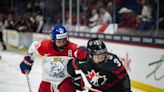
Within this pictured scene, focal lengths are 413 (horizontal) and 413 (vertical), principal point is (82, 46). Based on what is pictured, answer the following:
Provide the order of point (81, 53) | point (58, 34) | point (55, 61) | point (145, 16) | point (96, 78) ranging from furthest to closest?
point (145, 16)
point (55, 61)
point (58, 34)
point (81, 53)
point (96, 78)

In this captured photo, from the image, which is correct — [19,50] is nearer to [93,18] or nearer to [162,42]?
[93,18]

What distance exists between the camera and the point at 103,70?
2.88m

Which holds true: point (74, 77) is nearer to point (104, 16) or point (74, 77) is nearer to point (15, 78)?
point (15, 78)

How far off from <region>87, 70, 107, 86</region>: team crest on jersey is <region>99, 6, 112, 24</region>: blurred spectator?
17.7 feet

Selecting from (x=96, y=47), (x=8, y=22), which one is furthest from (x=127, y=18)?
(x=8, y=22)

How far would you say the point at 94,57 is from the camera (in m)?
2.86

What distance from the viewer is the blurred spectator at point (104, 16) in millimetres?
8406

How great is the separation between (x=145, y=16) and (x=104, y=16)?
62.0 inches

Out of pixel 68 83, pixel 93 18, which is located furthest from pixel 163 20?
pixel 68 83

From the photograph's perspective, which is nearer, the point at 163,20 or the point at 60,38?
the point at 60,38

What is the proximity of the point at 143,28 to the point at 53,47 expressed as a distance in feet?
12.4

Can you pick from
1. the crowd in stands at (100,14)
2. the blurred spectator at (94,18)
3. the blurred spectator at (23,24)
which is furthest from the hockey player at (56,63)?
the blurred spectator at (23,24)

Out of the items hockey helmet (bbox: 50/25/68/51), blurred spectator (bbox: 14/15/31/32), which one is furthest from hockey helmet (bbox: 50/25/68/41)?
blurred spectator (bbox: 14/15/31/32)

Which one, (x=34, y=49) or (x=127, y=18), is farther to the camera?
(x=127, y=18)
